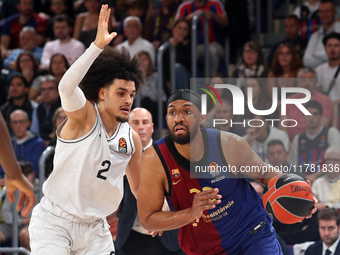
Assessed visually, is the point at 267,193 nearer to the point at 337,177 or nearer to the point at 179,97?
the point at 179,97

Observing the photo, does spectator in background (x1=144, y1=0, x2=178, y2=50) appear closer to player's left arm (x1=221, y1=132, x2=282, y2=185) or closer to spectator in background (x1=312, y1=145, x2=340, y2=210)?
spectator in background (x1=312, y1=145, x2=340, y2=210)

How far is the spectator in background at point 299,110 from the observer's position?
23.4ft

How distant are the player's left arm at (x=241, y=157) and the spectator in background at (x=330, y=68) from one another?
325cm

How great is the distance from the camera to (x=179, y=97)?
4703 millimetres

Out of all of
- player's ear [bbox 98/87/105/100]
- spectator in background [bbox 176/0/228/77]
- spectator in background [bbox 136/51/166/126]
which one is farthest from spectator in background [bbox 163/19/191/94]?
player's ear [bbox 98/87/105/100]

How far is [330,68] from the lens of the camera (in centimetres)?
800

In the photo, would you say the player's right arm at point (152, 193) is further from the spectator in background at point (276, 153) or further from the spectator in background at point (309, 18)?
the spectator in background at point (309, 18)

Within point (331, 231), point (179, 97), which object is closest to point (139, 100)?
point (331, 231)

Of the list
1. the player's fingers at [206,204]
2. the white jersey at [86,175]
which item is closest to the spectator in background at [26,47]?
the white jersey at [86,175]

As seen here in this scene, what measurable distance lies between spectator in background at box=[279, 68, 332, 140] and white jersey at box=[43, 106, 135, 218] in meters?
2.86

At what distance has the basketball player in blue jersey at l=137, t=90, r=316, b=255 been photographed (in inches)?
182

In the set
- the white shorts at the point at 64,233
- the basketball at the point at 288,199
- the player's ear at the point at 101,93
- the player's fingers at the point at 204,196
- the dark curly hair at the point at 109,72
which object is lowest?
the white shorts at the point at 64,233

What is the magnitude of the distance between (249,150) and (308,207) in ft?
1.96

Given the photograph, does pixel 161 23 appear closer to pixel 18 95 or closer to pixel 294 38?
pixel 294 38
